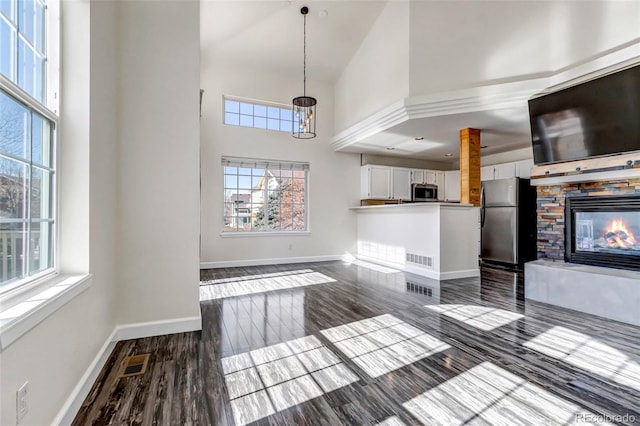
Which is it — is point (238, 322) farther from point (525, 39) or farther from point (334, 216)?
A: point (525, 39)

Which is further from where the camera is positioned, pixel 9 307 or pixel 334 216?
pixel 334 216

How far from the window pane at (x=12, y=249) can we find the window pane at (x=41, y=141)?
1.33ft

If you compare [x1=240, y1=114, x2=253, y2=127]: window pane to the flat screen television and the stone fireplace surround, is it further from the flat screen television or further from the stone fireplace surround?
the stone fireplace surround

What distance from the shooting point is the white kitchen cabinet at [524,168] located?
241 inches

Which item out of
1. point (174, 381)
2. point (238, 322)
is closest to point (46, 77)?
point (174, 381)

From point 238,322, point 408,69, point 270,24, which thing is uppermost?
point 270,24

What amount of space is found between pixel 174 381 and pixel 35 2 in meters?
2.37

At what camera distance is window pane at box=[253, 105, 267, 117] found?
6.36 meters

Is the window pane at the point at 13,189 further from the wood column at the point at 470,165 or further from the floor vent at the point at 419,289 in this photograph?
the wood column at the point at 470,165

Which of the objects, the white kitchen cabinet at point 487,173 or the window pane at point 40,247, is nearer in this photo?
the window pane at point 40,247

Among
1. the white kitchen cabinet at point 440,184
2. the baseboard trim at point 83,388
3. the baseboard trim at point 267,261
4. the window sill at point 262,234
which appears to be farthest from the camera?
the white kitchen cabinet at point 440,184

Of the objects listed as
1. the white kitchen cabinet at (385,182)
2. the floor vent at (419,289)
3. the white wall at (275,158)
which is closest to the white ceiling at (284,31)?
the white wall at (275,158)

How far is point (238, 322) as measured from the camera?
2.99m

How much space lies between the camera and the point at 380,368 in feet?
6.79
